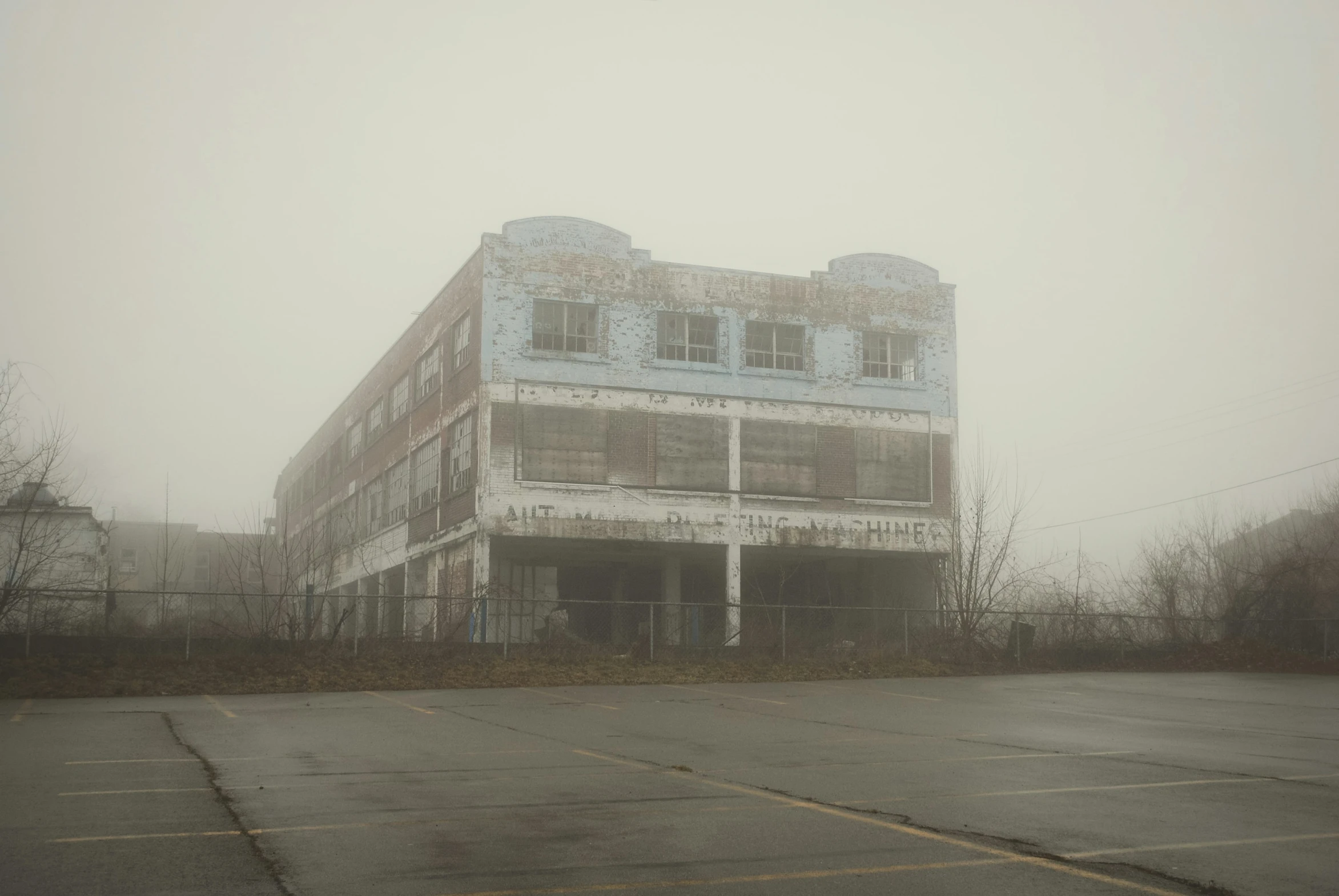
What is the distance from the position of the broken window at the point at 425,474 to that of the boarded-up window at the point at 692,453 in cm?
739

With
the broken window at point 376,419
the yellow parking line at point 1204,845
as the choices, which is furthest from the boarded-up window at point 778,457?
the yellow parking line at point 1204,845

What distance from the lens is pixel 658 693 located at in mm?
21938

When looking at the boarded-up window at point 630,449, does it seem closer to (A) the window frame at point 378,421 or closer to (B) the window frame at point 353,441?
(A) the window frame at point 378,421

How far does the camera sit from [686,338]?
36906mm

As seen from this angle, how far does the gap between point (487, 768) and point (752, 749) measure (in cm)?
299

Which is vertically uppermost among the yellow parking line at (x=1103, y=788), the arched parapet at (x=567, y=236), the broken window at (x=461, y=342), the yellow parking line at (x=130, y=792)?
the arched parapet at (x=567, y=236)

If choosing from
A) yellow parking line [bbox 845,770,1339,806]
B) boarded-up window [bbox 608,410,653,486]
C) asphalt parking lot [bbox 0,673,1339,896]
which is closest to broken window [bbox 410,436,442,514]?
boarded-up window [bbox 608,410,653,486]

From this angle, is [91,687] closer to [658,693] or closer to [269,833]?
[658,693]

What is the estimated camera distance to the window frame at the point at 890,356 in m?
38.9

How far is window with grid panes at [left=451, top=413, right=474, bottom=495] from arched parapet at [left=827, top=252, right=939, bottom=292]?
12.6 m

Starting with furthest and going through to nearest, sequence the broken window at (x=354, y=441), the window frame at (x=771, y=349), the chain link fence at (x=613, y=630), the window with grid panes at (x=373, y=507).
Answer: the broken window at (x=354, y=441) < the window with grid panes at (x=373, y=507) < the window frame at (x=771, y=349) < the chain link fence at (x=613, y=630)

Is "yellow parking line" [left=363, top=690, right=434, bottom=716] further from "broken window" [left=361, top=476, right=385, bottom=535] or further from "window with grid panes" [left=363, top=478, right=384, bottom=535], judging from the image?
"window with grid panes" [left=363, top=478, right=384, bottom=535]

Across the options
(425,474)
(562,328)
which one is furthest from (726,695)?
(425,474)

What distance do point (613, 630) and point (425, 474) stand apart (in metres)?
11.0
